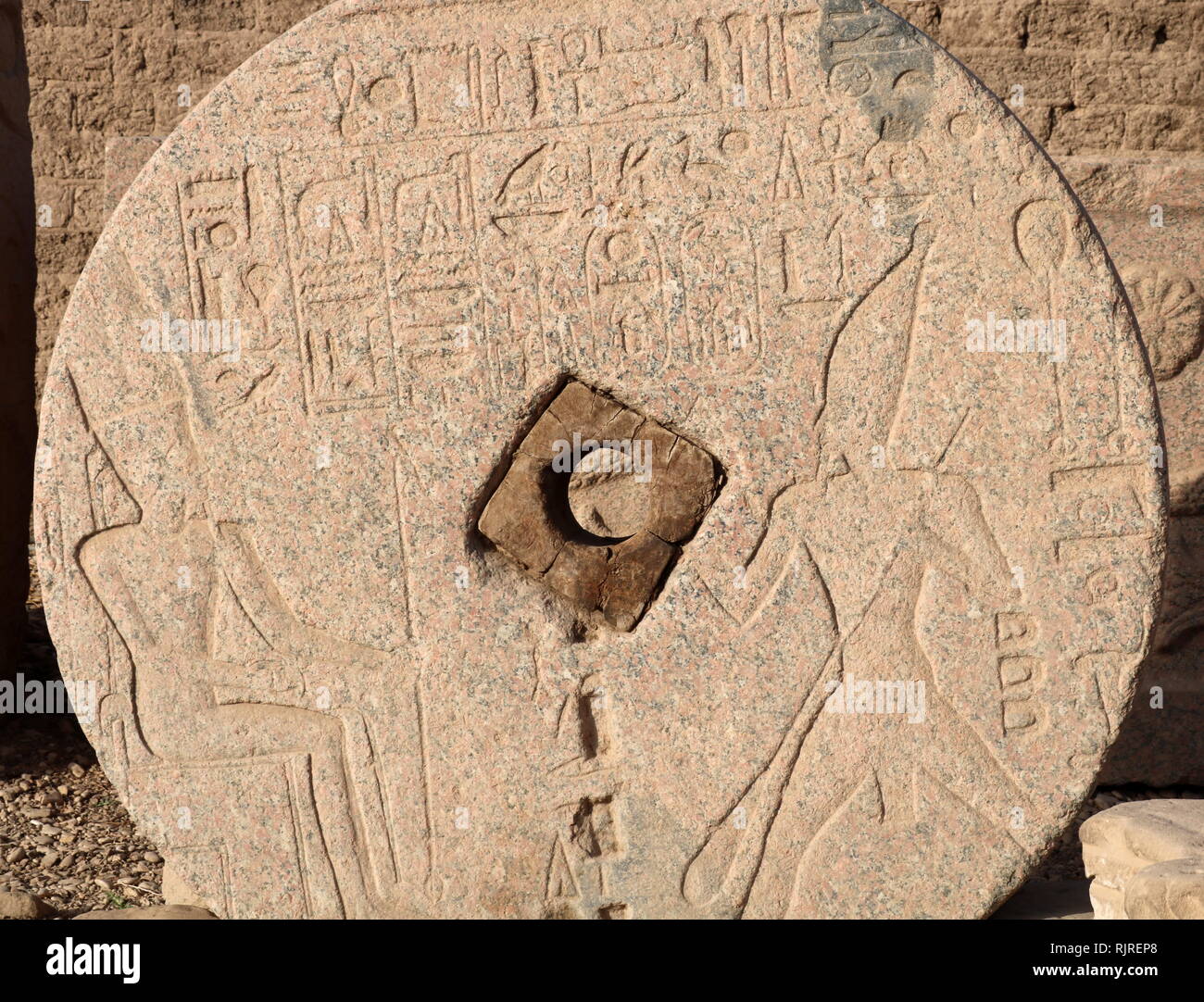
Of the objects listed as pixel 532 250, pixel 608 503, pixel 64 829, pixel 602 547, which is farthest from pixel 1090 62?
pixel 64 829

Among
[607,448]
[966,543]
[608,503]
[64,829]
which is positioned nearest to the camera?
[966,543]

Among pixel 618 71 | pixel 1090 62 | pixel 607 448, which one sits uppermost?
pixel 1090 62

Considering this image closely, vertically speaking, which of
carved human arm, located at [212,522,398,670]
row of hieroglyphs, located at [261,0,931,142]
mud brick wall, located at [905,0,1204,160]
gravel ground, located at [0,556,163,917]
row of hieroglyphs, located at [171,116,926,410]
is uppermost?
mud brick wall, located at [905,0,1204,160]

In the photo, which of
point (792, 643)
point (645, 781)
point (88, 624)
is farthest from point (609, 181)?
point (88, 624)

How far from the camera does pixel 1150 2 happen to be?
607cm

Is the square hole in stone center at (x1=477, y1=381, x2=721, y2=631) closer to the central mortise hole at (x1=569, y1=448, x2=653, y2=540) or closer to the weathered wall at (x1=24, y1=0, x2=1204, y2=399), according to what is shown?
the central mortise hole at (x1=569, y1=448, x2=653, y2=540)

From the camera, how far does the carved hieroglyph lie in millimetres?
3166

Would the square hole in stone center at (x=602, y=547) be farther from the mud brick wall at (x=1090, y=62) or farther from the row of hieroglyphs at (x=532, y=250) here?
the mud brick wall at (x=1090, y=62)

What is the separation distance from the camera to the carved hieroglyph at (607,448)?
317 cm

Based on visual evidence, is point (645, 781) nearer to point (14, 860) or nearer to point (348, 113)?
point (348, 113)

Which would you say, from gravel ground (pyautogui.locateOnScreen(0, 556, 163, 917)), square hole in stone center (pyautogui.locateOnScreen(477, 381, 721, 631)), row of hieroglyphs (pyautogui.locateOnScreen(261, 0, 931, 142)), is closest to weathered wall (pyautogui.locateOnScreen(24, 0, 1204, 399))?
gravel ground (pyautogui.locateOnScreen(0, 556, 163, 917))

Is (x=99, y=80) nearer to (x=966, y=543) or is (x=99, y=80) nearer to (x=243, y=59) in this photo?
(x=243, y=59)

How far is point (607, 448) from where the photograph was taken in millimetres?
3295

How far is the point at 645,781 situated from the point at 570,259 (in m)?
1.23
